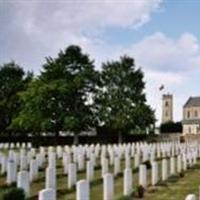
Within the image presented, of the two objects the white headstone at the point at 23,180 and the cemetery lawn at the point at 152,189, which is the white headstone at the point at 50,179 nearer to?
the cemetery lawn at the point at 152,189

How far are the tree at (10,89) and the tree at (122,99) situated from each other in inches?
307

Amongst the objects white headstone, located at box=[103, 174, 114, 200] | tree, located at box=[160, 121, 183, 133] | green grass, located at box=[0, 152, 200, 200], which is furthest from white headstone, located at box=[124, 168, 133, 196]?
tree, located at box=[160, 121, 183, 133]

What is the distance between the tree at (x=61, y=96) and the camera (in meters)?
51.2

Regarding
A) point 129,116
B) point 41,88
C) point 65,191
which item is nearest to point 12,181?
point 65,191

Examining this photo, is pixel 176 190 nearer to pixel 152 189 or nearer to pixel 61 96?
pixel 152 189

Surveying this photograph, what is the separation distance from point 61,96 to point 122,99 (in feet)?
31.8

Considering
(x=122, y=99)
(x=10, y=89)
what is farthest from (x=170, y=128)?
(x=10, y=89)

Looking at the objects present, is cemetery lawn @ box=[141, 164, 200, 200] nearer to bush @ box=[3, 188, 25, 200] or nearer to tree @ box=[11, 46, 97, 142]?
bush @ box=[3, 188, 25, 200]

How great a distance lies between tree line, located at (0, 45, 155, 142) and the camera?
5150 centimetres

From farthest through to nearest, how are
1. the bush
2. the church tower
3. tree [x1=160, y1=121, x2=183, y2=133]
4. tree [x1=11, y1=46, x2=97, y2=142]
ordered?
the church tower, tree [x1=160, y1=121, x2=183, y2=133], tree [x1=11, y1=46, x2=97, y2=142], the bush

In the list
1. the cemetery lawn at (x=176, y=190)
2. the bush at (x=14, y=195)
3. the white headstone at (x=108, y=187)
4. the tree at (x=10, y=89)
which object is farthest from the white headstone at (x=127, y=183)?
the tree at (x=10, y=89)

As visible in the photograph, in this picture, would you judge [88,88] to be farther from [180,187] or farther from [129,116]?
[180,187]

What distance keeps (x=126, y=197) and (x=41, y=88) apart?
3747 centimetres

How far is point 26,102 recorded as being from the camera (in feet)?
174
